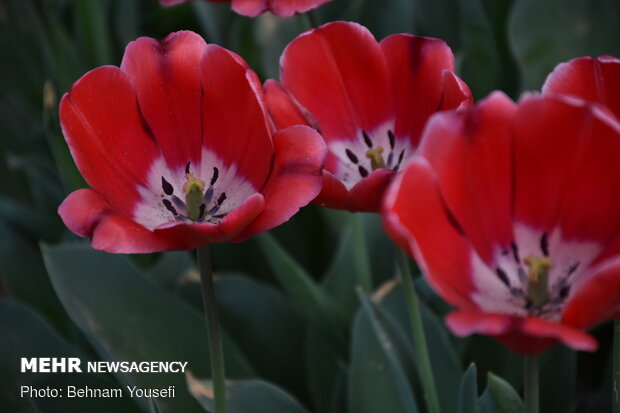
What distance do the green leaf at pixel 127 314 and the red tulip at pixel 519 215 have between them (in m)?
0.47

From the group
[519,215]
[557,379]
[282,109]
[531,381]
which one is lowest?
[557,379]

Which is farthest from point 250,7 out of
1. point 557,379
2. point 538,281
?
point 557,379

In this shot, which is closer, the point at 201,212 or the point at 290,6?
the point at 201,212

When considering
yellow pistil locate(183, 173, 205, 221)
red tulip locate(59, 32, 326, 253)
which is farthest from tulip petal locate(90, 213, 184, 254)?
yellow pistil locate(183, 173, 205, 221)

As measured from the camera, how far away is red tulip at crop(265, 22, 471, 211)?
72 centimetres

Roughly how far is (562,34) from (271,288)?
23.2 inches

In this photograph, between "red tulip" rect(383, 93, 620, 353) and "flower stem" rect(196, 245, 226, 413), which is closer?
"red tulip" rect(383, 93, 620, 353)

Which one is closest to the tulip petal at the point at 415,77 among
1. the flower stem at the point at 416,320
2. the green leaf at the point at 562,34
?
the flower stem at the point at 416,320

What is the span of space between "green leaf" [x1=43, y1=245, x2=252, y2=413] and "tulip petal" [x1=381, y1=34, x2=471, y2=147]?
15.6 inches

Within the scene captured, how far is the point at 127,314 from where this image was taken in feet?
3.31

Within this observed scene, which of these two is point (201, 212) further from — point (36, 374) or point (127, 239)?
point (36, 374)

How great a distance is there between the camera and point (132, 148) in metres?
0.71

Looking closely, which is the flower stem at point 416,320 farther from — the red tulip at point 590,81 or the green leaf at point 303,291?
the green leaf at point 303,291

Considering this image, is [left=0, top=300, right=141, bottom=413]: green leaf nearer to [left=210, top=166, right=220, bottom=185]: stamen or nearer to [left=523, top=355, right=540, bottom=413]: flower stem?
[left=210, top=166, right=220, bottom=185]: stamen
